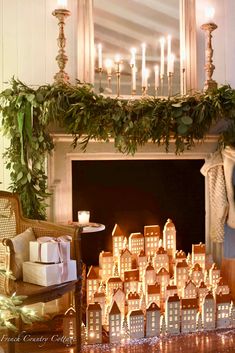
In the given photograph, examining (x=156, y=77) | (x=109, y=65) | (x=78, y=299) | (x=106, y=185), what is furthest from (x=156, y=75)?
(x=78, y=299)

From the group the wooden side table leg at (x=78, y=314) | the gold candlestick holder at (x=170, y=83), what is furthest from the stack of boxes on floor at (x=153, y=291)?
the gold candlestick holder at (x=170, y=83)

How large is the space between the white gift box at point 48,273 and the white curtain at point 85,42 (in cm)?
139

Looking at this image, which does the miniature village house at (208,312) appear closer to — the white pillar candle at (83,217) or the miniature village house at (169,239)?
the miniature village house at (169,239)

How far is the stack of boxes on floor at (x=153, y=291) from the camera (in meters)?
2.74

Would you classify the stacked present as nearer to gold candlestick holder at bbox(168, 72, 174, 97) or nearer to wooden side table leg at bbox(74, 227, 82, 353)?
wooden side table leg at bbox(74, 227, 82, 353)

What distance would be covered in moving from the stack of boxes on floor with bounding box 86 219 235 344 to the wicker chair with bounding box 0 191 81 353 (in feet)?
0.91

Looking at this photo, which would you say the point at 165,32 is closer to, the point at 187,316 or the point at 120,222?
the point at 120,222

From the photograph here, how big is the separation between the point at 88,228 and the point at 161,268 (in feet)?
1.75

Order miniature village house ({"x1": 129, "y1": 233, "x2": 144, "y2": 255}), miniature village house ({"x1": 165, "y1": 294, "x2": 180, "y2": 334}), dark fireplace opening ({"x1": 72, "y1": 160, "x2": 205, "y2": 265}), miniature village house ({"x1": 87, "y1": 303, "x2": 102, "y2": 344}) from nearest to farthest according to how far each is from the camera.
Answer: miniature village house ({"x1": 87, "y1": 303, "x2": 102, "y2": 344}) → miniature village house ({"x1": 165, "y1": 294, "x2": 180, "y2": 334}) → miniature village house ({"x1": 129, "y1": 233, "x2": 144, "y2": 255}) → dark fireplace opening ({"x1": 72, "y1": 160, "x2": 205, "y2": 265})

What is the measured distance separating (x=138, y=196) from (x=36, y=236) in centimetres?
93

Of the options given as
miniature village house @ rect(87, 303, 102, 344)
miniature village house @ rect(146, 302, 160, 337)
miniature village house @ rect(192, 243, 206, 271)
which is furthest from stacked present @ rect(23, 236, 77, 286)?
miniature village house @ rect(192, 243, 206, 271)

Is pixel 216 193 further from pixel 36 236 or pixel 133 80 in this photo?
pixel 36 236

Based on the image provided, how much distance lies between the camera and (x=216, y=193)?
130 inches

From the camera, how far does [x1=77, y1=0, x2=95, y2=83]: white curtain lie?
3.27m
